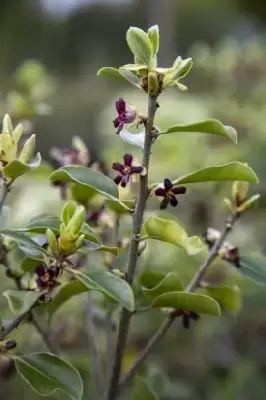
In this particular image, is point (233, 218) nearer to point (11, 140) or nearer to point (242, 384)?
point (11, 140)

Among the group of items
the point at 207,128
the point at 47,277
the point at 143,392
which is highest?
the point at 207,128

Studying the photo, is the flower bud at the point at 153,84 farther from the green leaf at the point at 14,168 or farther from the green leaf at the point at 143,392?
the green leaf at the point at 143,392

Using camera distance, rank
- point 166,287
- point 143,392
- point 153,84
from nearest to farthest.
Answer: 1. point 153,84
2. point 166,287
3. point 143,392

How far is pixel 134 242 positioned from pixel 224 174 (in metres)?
0.09

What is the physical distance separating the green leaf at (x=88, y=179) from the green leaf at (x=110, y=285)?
60 mm

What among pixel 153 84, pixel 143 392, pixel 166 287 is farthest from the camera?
pixel 143 392

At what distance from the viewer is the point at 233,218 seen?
2.17ft

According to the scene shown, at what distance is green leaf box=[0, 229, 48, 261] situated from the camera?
535mm

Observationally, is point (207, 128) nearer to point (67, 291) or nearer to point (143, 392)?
point (67, 291)

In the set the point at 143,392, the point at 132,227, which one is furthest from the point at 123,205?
the point at 143,392

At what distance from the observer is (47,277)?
1.76 ft

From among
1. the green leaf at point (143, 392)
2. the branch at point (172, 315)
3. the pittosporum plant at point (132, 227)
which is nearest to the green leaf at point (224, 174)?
the pittosporum plant at point (132, 227)

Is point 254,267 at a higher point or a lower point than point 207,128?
lower

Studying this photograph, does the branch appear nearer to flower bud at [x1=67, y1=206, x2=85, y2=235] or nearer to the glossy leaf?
the glossy leaf
